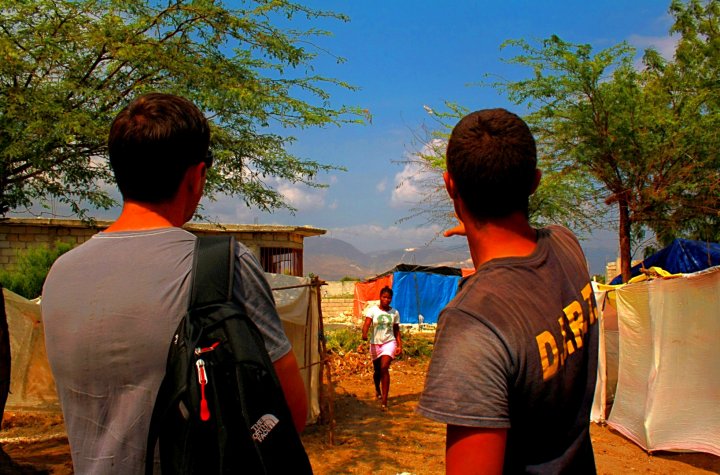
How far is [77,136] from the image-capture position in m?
6.05

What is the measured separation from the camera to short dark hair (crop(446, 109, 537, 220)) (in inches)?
54.5

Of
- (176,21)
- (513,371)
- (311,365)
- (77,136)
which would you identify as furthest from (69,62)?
(513,371)

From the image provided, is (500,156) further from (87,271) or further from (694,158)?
(694,158)

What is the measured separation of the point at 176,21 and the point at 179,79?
2.32ft

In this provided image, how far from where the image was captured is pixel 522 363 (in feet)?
4.10

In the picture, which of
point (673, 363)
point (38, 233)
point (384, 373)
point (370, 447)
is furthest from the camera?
point (38, 233)

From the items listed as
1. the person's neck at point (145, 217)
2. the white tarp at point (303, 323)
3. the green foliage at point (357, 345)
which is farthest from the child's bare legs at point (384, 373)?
the person's neck at point (145, 217)

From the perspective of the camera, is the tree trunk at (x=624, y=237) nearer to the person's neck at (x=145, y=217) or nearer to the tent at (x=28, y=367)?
the tent at (x=28, y=367)

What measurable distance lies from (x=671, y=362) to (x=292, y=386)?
6.36 m

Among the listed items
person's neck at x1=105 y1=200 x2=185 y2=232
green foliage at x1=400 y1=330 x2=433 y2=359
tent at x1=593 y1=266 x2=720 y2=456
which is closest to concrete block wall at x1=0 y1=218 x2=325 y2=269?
green foliage at x1=400 y1=330 x2=433 y2=359

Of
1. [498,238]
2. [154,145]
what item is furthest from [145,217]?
[498,238]

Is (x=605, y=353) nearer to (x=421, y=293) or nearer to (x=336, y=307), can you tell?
(x=421, y=293)

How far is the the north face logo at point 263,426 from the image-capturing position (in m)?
1.20

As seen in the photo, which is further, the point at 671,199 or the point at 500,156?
the point at 671,199
